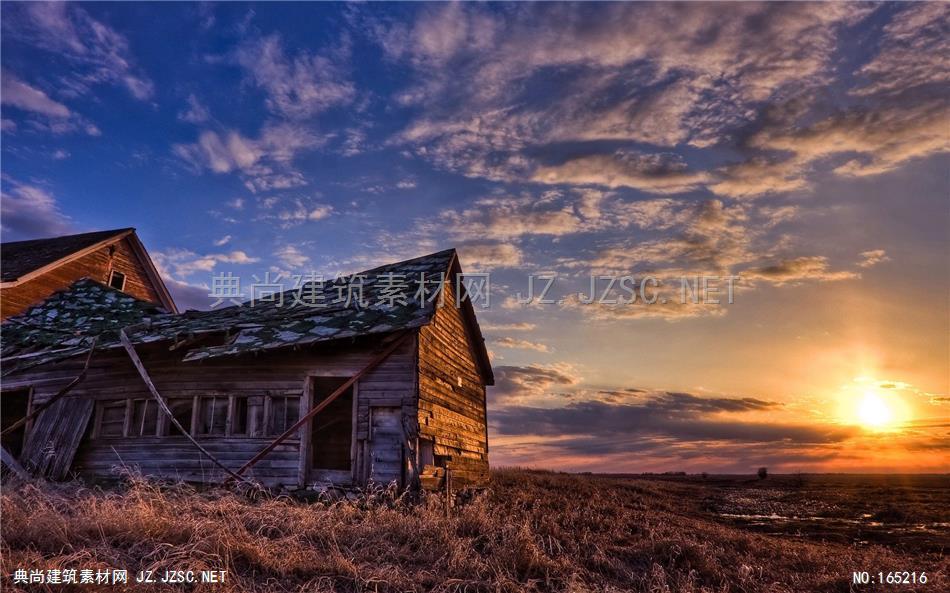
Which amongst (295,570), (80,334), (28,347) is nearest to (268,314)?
(80,334)

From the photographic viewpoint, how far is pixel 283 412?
580 inches

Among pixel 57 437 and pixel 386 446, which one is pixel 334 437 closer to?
pixel 386 446

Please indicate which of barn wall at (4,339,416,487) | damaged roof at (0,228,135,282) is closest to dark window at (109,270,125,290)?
damaged roof at (0,228,135,282)

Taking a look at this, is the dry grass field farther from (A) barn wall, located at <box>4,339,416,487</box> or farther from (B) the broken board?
(B) the broken board

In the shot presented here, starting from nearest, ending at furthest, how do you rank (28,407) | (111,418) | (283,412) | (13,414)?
1. (283,412)
2. (111,418)
3. (28,407)
4. (13,414)

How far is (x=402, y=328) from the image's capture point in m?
13.7

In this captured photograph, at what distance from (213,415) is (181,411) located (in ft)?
4.29

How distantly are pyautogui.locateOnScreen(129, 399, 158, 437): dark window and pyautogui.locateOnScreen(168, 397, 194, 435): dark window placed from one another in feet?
1.92

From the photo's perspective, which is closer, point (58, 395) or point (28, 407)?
point (58, 395)

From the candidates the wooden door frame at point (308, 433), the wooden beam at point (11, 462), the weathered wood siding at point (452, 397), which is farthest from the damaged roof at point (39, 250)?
the weathered wood siding at point (452, 397)

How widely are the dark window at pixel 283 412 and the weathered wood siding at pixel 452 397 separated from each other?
10.4ft

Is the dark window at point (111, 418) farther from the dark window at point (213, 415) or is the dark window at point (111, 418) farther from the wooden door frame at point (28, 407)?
the dark window at point (213, 415)

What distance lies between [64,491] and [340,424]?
7477 mm

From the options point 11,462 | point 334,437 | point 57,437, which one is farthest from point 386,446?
point 11,462
